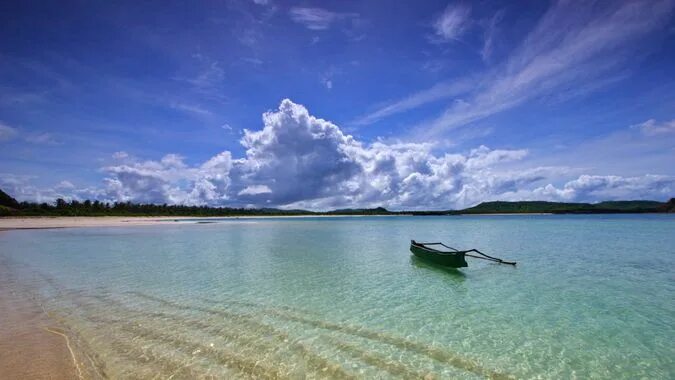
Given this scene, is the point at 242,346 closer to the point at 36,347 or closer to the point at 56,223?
the point at 36,347

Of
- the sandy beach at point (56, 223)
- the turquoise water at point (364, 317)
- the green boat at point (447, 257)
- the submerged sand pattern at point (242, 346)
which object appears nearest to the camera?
the submerged sand pattern at point (242, 346)

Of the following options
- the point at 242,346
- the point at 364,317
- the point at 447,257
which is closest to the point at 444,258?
the point at 447,257

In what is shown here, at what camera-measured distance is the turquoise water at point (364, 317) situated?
24.4 feet

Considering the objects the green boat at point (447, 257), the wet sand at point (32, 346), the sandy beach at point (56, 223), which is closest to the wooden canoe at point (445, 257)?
the green boat at point (447, 257)

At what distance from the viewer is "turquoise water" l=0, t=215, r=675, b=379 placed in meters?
7.44

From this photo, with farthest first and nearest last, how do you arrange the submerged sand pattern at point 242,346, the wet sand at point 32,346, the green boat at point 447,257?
the green boat at point 447,257, the submerged sand pattern at point 242,346, the wet sand at point 32,346

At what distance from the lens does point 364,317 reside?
10695 mm

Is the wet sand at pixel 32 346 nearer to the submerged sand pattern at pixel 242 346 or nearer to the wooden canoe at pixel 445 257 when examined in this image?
the submerged sand pattern at pixel 242 346


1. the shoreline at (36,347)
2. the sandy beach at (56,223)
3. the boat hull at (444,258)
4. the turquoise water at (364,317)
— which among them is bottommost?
the turquoise water at (364,317)

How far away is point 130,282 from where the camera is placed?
51.3ft

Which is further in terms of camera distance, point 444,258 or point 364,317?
point 444,258

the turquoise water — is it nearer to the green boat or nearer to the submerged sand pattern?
the submerged sand pattern

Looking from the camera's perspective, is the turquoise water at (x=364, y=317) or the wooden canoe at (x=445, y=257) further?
the wooden canoe at (x=445, y=257)

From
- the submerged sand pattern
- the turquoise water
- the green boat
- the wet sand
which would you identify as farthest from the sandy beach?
the green boat
